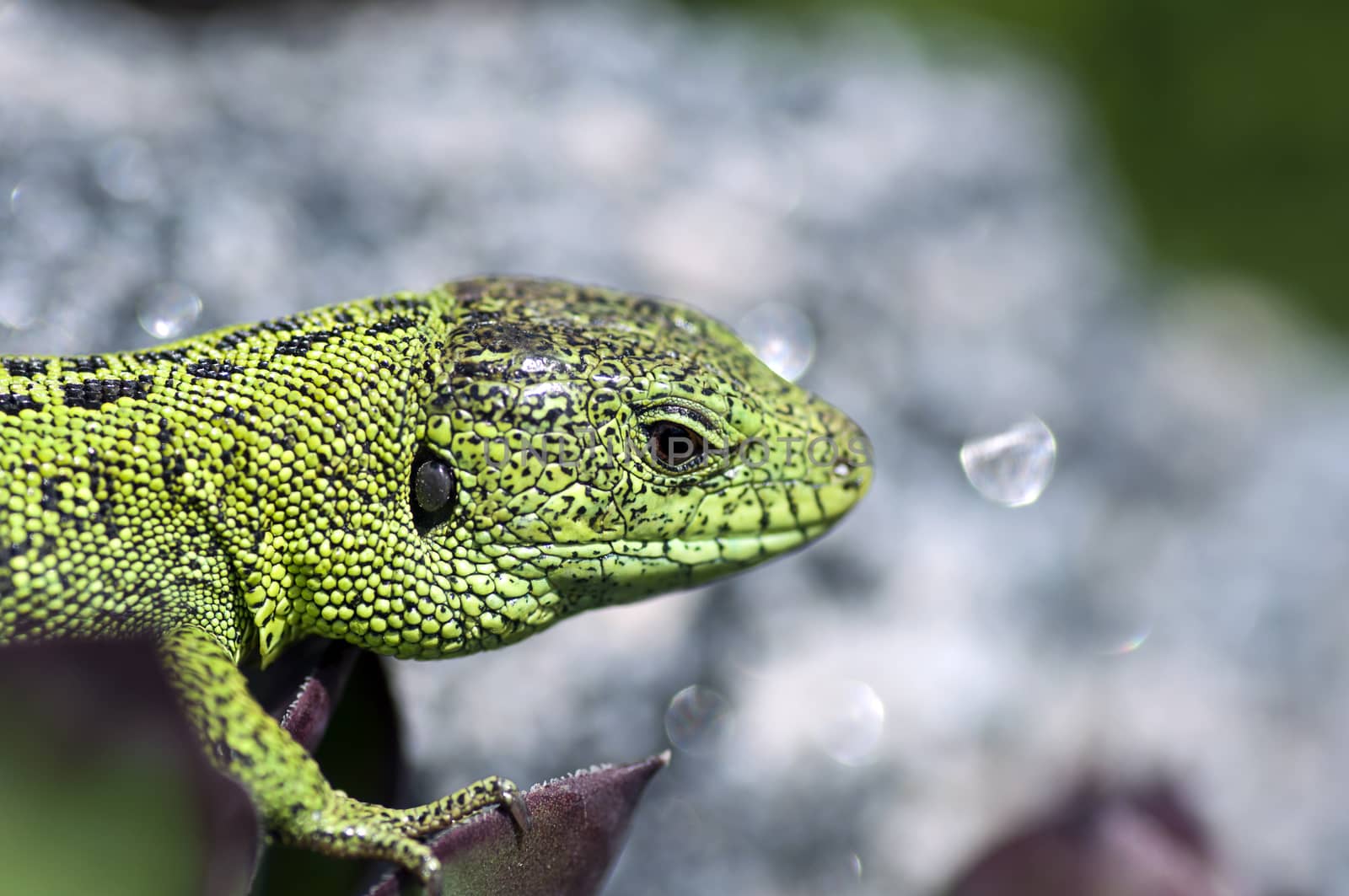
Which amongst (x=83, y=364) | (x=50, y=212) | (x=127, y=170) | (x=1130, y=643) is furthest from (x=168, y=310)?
(x=1130, y=643)

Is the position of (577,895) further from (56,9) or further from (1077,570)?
(56,9)

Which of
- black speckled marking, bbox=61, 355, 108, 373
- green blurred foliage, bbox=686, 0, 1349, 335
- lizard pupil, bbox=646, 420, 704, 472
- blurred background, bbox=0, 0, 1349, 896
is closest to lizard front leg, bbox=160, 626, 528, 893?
blurred background, bbox=0, 0, 1349, 896

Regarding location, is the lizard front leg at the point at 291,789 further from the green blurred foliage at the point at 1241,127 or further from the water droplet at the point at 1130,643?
the green blurred foliage at the point at 1241,127

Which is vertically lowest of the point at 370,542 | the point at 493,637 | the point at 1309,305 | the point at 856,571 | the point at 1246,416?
the point at 1309,305

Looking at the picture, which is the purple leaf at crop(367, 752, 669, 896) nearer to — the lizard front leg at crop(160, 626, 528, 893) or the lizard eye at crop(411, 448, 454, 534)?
the lizard front leg at crop(160, 626, 528, 893)

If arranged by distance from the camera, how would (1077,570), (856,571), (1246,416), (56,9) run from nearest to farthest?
(856,571) < (1077,570) < (56,9) < (1246,416)

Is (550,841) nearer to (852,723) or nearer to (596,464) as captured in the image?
(596,464)

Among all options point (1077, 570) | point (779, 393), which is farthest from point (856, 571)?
point (779, 393)
